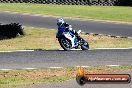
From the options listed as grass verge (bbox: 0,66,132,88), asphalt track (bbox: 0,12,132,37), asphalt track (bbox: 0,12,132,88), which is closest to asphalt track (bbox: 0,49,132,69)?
asphalt track (bbox: 0,12,132,88)

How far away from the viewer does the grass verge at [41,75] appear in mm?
14016

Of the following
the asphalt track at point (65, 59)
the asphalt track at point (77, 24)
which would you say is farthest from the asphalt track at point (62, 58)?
the asphalt track at point (77, 24)

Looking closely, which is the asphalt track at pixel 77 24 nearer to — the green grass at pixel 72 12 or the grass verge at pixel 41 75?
the green grass at pixel 72 12

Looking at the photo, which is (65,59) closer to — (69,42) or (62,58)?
(62,58)

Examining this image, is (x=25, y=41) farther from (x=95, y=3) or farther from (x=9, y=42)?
(x=95, y=3)

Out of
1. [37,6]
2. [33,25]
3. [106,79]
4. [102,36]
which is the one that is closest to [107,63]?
[106,79]

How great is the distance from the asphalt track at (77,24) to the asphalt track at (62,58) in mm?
9388

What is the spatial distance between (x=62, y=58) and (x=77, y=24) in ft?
51.4

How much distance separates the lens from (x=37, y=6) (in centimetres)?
4478

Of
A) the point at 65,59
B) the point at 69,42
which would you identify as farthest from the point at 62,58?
→ the point at 69,42

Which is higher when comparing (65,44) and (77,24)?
(65,44)

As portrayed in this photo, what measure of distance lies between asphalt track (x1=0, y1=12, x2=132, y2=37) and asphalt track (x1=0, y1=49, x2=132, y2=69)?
30.8 feet

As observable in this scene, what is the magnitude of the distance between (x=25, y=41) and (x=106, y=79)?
620 inches

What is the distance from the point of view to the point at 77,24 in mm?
33688
